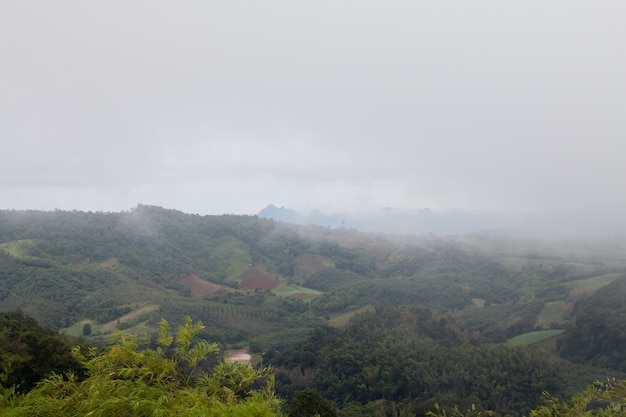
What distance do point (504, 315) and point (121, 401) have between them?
4213 inches

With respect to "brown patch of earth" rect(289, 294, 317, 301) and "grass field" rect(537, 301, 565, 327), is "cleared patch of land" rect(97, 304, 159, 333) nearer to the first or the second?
"brown patch of earth" rect(289, 294, 317, 301)

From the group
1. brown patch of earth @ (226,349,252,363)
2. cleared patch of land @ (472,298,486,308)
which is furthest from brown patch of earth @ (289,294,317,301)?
brown patch of earth @ (226,349,252,363)

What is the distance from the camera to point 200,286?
139875 millimetres

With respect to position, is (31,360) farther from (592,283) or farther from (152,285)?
(592,283)

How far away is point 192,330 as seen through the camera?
14.0m

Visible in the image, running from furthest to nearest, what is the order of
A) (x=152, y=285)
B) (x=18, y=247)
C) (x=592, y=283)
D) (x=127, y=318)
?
(x=152, y=285) → (x=18, y=247) → (x=592, y=283) → (x=127, y=318)

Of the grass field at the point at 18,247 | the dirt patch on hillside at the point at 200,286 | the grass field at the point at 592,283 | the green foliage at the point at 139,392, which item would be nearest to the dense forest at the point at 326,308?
the green foliage at the point at 139,392

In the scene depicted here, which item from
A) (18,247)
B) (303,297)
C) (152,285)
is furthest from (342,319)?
(18,247)

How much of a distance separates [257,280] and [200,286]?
16645 mm

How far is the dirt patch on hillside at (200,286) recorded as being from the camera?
437ft

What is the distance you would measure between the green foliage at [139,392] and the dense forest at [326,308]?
0.40 m

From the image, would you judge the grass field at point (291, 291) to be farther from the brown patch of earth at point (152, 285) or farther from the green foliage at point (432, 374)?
the green foliage at point (432, 374)

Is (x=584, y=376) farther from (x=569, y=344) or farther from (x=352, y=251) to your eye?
(x=352, y=251)

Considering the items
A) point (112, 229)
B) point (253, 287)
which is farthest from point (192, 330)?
point (112, 229)
